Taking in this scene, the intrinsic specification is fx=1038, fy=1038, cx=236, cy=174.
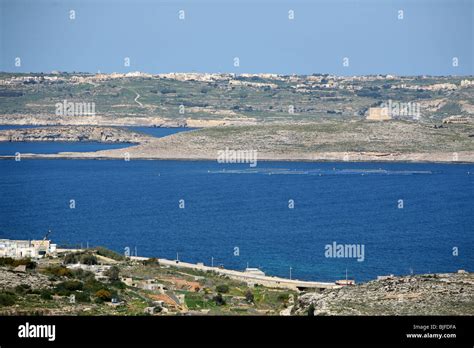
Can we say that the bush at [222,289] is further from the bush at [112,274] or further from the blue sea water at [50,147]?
the blue sea water at [50,147]

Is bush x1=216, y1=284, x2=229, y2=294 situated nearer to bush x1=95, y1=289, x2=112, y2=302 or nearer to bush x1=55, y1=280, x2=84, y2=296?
bush x1=55, y1=280, x2=84, y2=296

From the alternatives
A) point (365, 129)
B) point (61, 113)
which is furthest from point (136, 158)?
point (61, 113)

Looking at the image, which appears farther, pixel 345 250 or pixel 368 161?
pixel 368 161

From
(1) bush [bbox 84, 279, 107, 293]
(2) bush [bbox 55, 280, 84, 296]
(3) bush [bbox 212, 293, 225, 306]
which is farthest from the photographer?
(3) bush [bbox 212, 293, 225, 306]

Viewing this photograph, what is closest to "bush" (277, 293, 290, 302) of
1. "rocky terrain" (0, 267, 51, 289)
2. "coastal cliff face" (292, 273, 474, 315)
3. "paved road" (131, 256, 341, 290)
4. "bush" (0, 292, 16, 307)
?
"coastal cliff face" (292, 273, 474, 315)

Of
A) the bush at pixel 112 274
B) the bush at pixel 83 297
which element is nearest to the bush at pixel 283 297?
the bush at pixel 112 274
